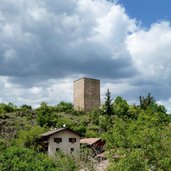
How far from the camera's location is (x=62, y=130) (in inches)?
1753

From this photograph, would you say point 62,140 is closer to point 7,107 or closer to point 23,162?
point 23,162

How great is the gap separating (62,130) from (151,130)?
84.5 ft

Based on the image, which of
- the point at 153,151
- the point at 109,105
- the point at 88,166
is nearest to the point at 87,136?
the point at 109,105

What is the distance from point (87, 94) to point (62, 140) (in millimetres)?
38323

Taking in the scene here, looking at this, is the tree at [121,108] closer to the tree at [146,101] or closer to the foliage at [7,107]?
the tree at [146,101]

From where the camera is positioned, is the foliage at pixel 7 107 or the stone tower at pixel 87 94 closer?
the foliage at pixel 7 107

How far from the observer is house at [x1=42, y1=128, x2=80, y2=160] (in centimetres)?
4381

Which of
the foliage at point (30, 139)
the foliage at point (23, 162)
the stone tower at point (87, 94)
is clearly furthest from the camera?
the stone tower at point (87, 94)

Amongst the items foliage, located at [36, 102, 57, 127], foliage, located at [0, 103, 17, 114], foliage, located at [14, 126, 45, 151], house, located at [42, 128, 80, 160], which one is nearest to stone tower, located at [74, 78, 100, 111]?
foliage, located at [0, 103, 17, 114]

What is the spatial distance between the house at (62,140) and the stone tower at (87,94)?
116ft

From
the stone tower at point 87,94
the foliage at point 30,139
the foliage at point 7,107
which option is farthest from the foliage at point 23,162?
the stone tower at point 87,94

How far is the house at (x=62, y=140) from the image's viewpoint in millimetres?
43812

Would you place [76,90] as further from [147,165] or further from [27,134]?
[147,165]

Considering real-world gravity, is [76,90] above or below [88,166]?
above
